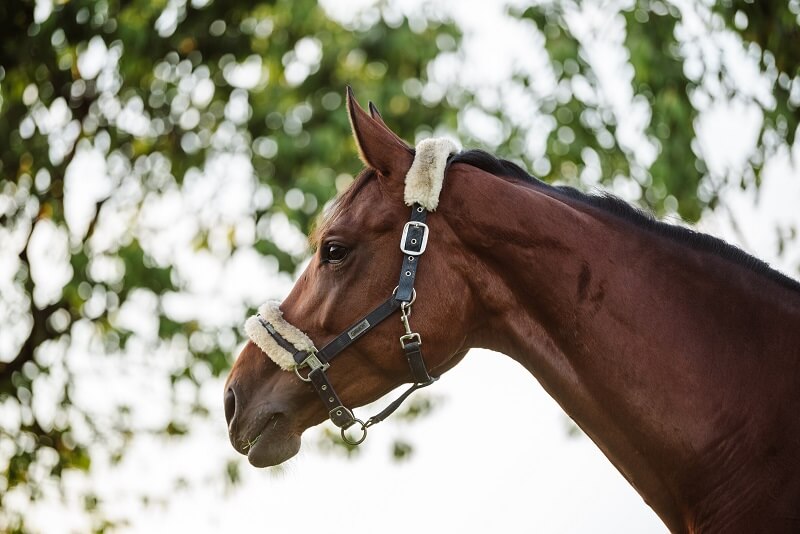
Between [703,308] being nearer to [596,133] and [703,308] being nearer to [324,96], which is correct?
[596,133]

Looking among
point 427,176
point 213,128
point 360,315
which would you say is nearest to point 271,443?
point 360,315

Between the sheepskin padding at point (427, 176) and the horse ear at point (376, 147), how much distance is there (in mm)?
66

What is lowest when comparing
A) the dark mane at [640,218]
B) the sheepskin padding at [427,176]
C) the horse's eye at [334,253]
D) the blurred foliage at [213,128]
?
→ the blurred foliage at [213,128]

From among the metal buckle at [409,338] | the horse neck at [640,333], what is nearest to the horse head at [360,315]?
the metal buckle at [409,338]

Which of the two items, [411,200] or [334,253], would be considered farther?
[334,253]

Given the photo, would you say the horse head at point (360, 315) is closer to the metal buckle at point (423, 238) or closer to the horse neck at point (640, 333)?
the metal buckle at point (423, 238)

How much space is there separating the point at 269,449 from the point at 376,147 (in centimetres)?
130

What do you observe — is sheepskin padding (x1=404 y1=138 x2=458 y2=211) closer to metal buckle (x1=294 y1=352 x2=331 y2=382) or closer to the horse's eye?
the horse's eye

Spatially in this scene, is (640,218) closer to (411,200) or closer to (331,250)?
(411,200)

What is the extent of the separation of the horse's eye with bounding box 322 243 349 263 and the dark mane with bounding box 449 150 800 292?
56cm

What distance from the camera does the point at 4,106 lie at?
8469 millimetres

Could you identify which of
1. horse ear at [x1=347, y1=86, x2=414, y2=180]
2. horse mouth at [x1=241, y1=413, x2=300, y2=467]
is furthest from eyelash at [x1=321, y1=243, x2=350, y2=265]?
horse mouth at [x1=241, y1=413, x2=300, y2=467]

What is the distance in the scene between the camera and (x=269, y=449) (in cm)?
342

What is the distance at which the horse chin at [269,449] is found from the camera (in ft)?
11.2
